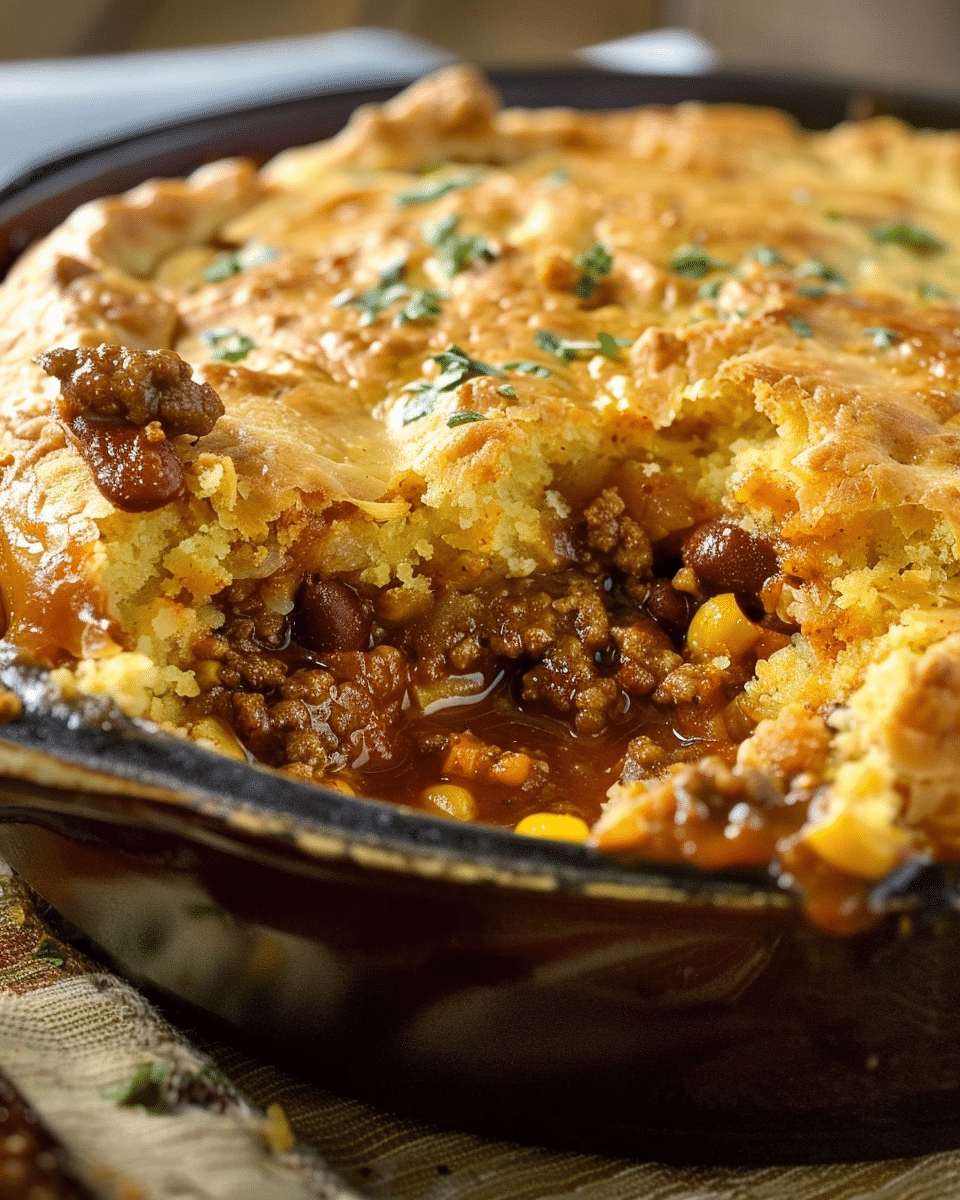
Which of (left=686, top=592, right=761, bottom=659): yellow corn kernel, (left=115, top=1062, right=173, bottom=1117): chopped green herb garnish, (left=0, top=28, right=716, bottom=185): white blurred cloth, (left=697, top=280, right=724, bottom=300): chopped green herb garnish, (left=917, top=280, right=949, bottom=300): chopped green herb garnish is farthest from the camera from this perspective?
(left=0, top=28, right=716, bottom=185): white blurred cloth

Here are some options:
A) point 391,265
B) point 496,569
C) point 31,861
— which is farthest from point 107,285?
point 31,861

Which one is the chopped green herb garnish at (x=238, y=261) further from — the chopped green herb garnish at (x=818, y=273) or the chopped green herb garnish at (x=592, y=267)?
the chopped green herb garnish at (x=818, y=273)

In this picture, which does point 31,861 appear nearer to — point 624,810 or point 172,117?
point 624,810

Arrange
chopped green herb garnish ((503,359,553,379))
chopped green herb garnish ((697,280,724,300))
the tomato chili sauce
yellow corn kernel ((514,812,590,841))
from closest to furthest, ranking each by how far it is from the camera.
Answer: yellow corn kernel ((514,812,590,841)) → the tomato chili sauce → chopped green herb garnish ((503,359,553,379)) → chopped green herb garnish ((697,280,724,300))

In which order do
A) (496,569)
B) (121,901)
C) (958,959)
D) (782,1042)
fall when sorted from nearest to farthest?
(958,959) → (782,1042) → (121,901) → (496,569)

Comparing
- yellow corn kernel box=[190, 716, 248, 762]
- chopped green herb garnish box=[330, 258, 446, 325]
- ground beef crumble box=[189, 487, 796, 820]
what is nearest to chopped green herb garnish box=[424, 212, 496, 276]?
chopped green herb garnish box=[330, 258, 446, 325]

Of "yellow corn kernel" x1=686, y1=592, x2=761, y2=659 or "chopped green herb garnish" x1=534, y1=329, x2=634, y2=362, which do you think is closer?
"yellow corn kernel" x1=686, y1=592, x2=761, y2=659

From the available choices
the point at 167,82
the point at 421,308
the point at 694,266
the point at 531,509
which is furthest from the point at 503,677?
the point at 167,82

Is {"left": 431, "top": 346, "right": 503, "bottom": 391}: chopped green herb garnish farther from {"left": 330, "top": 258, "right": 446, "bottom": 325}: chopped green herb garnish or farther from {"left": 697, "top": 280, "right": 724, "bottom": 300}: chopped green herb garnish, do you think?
{"left": 697, "top": 280, "right": 724, "bottom": 300}: chopped green herb garnish
